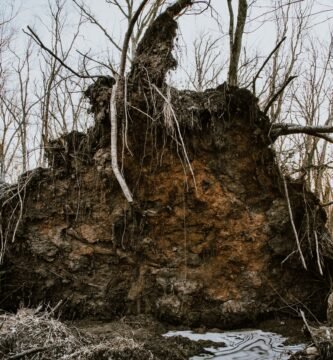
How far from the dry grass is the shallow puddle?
30.5 inches

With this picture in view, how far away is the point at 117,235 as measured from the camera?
5039 mm

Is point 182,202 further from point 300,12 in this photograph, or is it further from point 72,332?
point 300,12

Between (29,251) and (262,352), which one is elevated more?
(29,251)

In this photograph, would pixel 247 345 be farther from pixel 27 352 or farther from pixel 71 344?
pixel 27 352

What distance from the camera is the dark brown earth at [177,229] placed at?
4910 millimetres

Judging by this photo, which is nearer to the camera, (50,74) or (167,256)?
(167,256)

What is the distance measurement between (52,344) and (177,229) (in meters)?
2.07

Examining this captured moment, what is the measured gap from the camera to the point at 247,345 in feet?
14.2

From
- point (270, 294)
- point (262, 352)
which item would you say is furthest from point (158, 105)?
point (262, 352)

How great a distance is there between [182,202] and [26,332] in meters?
2.31

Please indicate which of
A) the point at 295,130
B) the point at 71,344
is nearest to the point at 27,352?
the point at 71,344

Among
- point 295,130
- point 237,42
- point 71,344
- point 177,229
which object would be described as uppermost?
point 237,42

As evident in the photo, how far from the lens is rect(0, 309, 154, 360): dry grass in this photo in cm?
341

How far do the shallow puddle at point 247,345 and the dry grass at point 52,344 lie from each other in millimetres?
776
